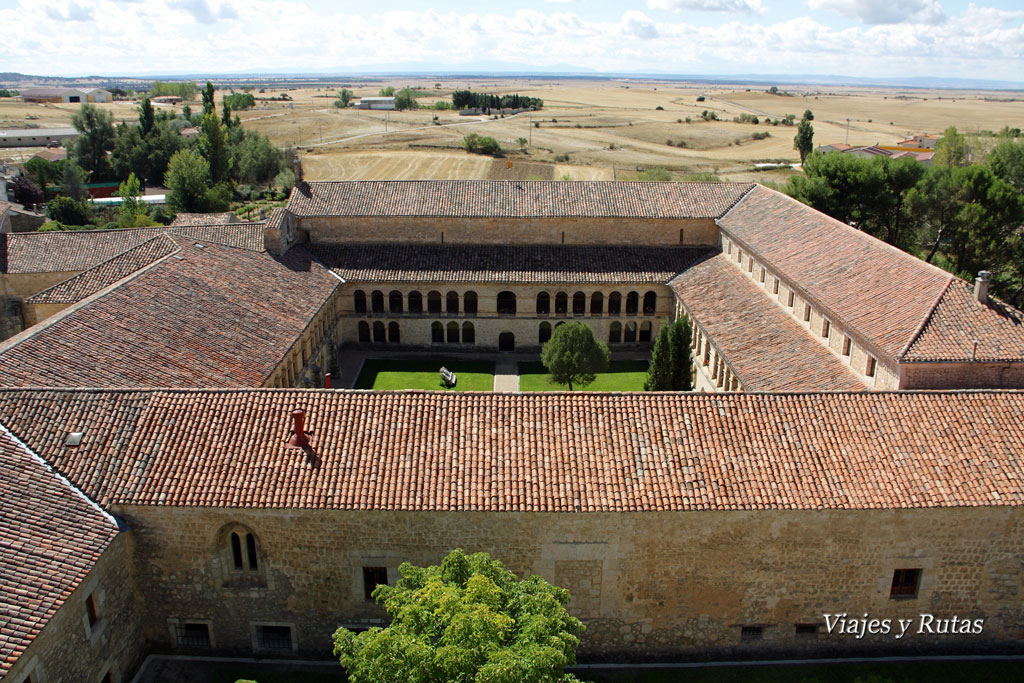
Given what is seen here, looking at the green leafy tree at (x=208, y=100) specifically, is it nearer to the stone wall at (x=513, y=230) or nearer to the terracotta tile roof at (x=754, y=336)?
the stone wall at (x=513, y=230)

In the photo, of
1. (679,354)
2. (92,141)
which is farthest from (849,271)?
(92,141)

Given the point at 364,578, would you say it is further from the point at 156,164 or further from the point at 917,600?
the point at 156,164

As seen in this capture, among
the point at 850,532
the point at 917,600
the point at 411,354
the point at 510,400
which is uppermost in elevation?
the point at 510,400

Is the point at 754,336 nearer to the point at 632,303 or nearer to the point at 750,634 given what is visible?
the point at 632,303

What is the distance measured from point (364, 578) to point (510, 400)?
17.7 feet

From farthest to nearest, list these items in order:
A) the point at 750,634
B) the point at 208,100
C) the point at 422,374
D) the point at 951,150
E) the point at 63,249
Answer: the point at 208,100 < the point at 951,150 < the point at 63,249 < the point at 422,374 < the point at 750,634

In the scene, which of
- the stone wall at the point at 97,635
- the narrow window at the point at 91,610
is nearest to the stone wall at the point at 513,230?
the stone wall at the point at 97,635

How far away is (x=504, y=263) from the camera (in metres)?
41.7

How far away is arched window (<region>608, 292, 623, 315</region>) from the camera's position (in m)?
41.9

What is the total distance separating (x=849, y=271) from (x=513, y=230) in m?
18.9

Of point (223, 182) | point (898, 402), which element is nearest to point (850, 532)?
point (898, 402)

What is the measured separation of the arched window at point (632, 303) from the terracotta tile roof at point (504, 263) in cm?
125

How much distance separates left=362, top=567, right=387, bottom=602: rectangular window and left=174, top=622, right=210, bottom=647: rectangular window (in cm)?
394

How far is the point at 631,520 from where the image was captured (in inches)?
694
